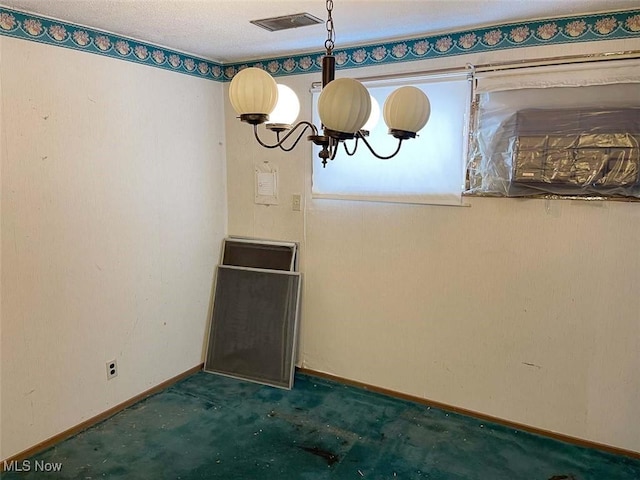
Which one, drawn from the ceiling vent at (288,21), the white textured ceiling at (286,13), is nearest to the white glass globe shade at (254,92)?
the white textured ceiling at (286,13)

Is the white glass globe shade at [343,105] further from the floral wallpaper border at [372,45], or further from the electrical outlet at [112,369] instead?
the electrical outlet at [112,369]

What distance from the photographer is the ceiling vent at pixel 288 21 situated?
234cm

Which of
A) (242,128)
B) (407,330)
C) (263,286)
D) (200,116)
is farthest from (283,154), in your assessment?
(407,330)

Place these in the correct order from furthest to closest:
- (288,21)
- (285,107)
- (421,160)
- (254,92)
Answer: (421,160) → (288,21) → (285,107) → (254,92)

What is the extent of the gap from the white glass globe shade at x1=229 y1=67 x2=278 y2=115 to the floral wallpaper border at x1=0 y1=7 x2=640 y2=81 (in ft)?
4.65

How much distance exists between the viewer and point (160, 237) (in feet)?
10.2

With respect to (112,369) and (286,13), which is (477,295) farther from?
(112,369)

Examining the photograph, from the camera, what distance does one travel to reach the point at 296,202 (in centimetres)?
333

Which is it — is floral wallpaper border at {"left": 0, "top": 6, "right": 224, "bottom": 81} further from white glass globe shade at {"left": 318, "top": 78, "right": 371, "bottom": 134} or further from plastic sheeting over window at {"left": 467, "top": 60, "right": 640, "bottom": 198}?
plastic sheeting over window at {"left": 467, "top": 60, "right": 640, "bottom": 198}

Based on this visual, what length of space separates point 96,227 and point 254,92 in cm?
162

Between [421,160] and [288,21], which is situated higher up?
[288,21]

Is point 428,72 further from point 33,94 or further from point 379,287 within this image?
point 33,94

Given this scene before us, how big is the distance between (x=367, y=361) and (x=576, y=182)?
170 cm

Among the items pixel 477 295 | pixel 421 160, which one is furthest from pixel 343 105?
pixel 477 295
